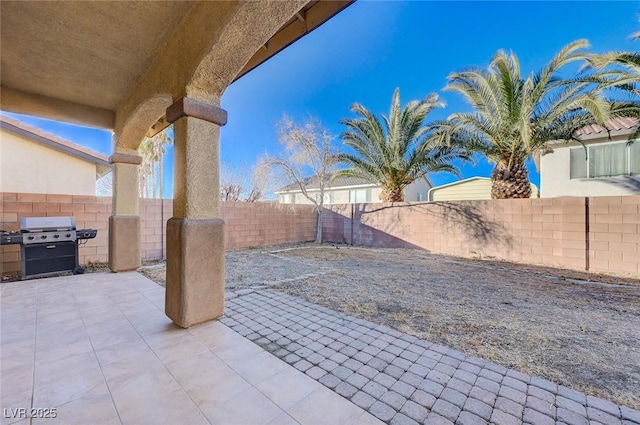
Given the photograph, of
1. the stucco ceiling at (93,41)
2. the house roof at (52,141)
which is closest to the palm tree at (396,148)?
the stucco ceiling at (93,41)

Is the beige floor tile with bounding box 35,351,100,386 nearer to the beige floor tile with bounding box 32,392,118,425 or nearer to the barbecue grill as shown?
the beige floor tile with bounding box 32,392,118,425

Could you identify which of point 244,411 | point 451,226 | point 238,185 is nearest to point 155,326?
point 244,411

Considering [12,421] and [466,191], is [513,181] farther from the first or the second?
[12,421]

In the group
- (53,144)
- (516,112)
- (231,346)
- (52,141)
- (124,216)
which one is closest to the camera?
(231,346)

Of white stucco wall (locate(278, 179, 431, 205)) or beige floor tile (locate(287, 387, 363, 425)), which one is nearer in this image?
beige floor tile (locate(287, 387, 363, 425))

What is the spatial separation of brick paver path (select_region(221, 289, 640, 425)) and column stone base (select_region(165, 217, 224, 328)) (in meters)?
0.41

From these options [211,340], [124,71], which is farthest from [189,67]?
[211,340]

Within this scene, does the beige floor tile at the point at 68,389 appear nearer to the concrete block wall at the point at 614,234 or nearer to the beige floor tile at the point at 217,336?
the beige floor tile at the point at 217,336

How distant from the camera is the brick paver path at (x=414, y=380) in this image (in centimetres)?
169

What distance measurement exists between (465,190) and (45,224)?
1679 cm

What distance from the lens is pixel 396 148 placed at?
958 cm

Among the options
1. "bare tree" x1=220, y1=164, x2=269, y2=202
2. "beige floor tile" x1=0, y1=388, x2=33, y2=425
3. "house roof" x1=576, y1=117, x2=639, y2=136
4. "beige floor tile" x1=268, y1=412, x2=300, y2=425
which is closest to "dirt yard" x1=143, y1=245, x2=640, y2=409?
"beige floor tile" x1=268, y1=412, x2=300, y2=425

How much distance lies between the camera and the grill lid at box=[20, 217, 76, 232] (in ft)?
15.1

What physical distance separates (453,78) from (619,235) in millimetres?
5447
